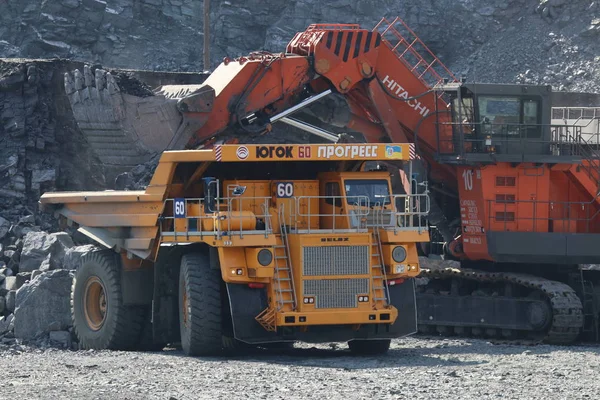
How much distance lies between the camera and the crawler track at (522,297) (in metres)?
20.1

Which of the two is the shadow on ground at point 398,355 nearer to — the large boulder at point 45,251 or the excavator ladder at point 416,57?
the large boulder at point 45,251

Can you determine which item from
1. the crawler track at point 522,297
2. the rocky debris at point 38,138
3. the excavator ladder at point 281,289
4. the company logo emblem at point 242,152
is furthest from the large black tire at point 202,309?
the rocky debris at point 38,138

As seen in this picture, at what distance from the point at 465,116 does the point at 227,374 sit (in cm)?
885

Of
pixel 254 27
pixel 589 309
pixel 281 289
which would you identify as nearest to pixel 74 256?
pixel 281 289

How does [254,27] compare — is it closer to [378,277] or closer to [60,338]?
[60,338]

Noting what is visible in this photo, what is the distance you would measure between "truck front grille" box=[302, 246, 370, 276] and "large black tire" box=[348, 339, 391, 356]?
128 centimetres

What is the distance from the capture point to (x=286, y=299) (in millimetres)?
16812

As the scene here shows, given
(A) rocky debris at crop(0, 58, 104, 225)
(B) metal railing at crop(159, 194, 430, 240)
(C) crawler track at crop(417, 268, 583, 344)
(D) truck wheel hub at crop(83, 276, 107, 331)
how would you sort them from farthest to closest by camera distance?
(A) rocky debris at crop(0, 58, 104, 225) → (C) crawler track at crop(417, 268, 583, 344) → (D) truck wheel hub at crop(83, 276, 107, 331) → (B) metal railing at crop(159, 194, 430, 240)

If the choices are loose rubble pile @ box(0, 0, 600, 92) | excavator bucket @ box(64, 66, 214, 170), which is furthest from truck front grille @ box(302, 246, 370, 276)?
loose rubble pile @ box(0, 0, 600, 92)

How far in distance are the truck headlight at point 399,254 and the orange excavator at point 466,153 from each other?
419 centimetres

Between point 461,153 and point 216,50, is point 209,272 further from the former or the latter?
point 216,50

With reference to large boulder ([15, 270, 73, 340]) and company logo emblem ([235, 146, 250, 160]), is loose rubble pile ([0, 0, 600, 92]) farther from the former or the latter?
company logo emblem ([235, 146, 250, 160])

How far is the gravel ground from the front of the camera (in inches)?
514

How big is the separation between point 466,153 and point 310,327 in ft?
18.8
